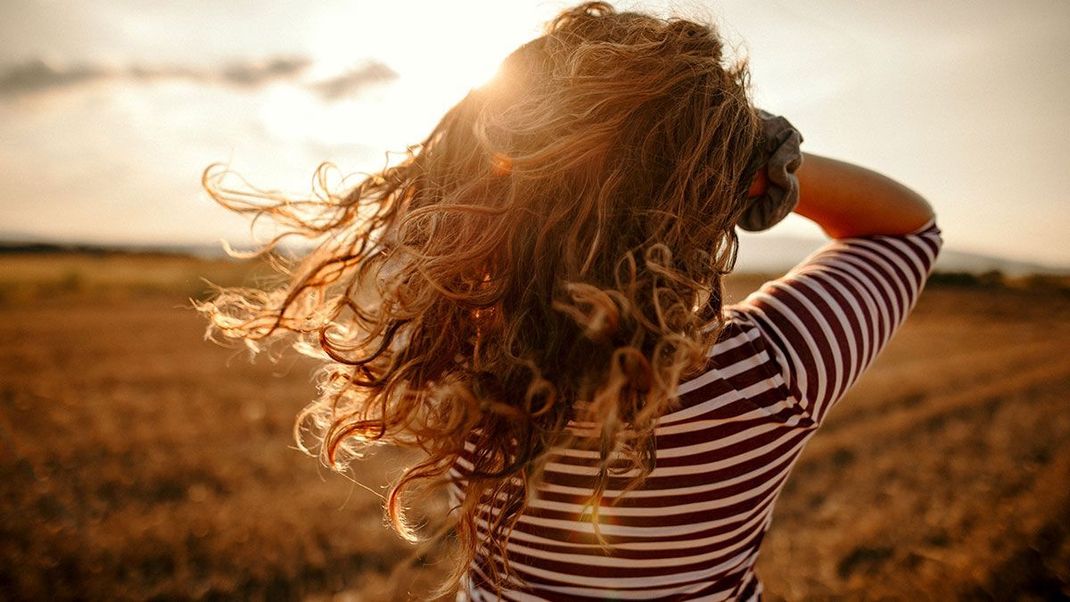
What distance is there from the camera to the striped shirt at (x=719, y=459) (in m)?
1.12

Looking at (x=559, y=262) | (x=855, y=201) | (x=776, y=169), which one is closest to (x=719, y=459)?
(x=559, y=262)

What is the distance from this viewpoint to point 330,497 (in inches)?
175

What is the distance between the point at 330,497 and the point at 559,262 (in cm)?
401

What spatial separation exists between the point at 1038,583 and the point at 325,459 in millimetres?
3099

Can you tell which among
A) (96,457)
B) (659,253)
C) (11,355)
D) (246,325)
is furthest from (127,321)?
(659,253)

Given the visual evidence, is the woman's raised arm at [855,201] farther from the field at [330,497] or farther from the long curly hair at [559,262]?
the field at [330,497]

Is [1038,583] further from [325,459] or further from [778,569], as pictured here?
[325,459]

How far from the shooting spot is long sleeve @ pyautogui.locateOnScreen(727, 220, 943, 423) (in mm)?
1135

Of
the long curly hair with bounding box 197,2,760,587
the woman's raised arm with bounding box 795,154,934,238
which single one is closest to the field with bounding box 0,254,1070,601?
the long curly hair with bounding box 197,2,760,587

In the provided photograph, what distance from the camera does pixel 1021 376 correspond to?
7672 mm

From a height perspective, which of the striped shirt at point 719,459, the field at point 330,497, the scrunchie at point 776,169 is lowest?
the field at point 330,497

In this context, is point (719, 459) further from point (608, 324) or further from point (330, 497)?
point (330, 497)

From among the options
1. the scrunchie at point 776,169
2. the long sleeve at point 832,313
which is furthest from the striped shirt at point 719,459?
the scrunchie at point 776,169

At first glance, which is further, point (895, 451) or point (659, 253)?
point (895, 451)
